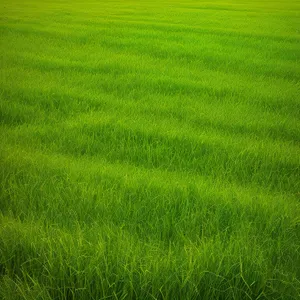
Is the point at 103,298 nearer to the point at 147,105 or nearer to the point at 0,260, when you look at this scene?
the point at 0,260

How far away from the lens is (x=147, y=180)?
2902mm

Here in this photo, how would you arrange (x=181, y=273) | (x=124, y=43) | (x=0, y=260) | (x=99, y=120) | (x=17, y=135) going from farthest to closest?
(x=124, y=43) → (x=99, y=120) → (x=17, y=135) → (x=0, y=260) → (x=181, y=273)

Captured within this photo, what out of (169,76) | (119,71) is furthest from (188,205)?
(119,71)

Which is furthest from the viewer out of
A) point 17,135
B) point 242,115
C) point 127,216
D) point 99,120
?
point 242,115

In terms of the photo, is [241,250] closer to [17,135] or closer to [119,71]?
[17,135]

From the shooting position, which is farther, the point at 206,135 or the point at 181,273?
the point at 206,135

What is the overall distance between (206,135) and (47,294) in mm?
2739

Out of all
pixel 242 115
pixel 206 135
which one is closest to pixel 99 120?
pixel 206 135

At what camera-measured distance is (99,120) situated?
429 centimetres

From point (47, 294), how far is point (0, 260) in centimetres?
39

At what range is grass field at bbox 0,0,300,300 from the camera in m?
1.70

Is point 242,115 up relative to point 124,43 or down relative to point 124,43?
down

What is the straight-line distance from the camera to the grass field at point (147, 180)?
1.70 metres

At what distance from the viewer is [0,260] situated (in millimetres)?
1837
